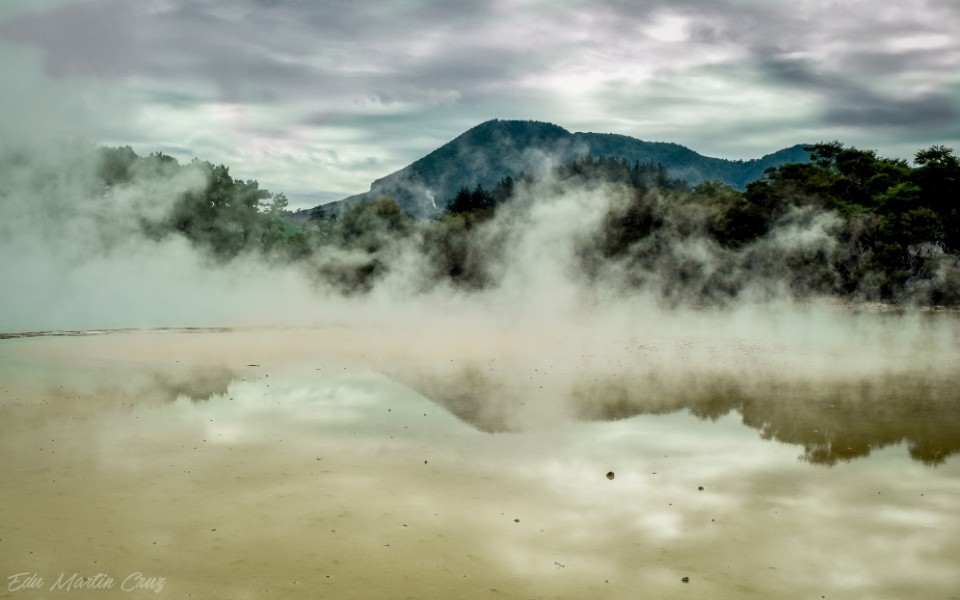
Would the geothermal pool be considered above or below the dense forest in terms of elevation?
below

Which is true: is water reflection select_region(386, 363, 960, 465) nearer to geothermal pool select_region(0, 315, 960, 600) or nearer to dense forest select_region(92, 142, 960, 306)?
geothermal pool select_region(0, 315, 960, 600)

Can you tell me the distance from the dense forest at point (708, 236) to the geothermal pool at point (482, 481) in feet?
54.2

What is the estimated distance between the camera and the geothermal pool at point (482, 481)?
486 cm

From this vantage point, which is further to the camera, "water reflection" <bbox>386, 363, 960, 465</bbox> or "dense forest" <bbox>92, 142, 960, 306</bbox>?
"dense forest" <bbox>92, 142, 960, 306</bbox>
